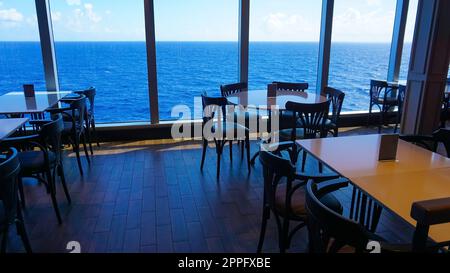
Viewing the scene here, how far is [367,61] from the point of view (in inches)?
241

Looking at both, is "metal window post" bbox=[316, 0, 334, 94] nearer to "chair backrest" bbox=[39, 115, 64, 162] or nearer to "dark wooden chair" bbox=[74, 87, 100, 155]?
"dark wooden chair" bbox=[74, 87, 100, 155]

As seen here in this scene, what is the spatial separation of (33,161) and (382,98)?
4.94 meters

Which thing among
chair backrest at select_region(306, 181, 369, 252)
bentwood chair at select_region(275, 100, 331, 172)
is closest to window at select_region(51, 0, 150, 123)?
bentwood chair at select_region(275, 100, 331, 172)

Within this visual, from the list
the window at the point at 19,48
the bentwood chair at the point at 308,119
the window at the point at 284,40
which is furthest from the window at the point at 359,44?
the window at the point at 19,48

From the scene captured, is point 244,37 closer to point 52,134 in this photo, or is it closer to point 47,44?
point 47,44

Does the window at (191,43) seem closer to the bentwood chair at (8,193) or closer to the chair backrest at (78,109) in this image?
the chair backrest at (78,109)

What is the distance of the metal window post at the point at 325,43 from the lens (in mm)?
4961

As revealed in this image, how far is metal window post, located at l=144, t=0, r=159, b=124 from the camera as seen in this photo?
4.36 m

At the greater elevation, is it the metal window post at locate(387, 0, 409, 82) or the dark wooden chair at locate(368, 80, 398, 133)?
the metal window post at locate(387, 0, 409, 82)

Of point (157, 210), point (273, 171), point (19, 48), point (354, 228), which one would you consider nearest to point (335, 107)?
point (273, 171)

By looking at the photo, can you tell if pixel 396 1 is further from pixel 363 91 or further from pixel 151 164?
pixel 151 164

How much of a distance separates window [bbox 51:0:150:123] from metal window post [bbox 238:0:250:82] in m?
1.39

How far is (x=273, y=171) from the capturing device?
1.81 meters
